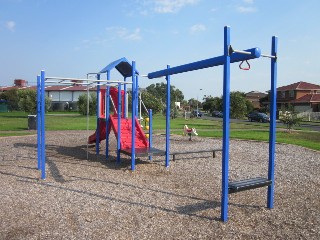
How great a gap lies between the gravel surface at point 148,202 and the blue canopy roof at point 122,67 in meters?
2.81

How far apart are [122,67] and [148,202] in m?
5.77

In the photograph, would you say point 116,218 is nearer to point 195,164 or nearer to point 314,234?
point 314,234

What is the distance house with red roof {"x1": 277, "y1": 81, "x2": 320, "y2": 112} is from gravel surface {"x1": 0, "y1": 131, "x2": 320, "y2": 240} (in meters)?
47.3

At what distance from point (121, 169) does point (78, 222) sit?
12.7 ft

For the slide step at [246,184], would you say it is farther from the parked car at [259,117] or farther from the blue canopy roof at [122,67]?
the parked car at [259,117]

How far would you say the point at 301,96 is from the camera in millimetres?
56938

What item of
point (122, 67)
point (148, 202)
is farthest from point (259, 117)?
point (148, 202)

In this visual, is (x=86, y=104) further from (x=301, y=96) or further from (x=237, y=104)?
(x=301, y=96)

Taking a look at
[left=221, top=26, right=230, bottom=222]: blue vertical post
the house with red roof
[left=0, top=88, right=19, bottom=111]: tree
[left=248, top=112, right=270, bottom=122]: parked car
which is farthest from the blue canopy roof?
[left=0, top=88, right=19, bottom=111]: tree

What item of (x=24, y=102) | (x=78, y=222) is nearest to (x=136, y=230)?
(x=78, y=222)

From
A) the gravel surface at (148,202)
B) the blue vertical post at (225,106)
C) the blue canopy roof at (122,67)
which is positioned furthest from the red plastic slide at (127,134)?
the blue vertical post at (225,106)

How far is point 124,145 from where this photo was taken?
924cm

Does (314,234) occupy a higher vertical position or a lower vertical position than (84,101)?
lower

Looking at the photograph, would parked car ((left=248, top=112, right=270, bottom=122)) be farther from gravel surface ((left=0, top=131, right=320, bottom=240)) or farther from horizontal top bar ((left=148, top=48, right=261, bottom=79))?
horizontal top bar ((left=148, top=48, right=261, bottom=79))
